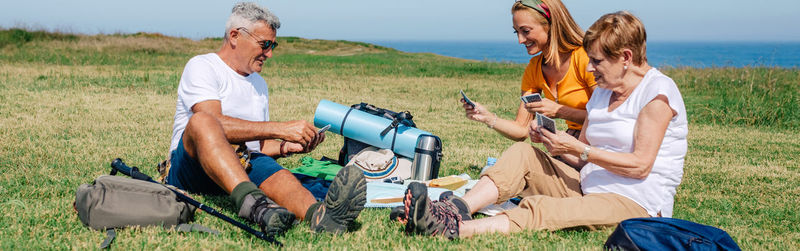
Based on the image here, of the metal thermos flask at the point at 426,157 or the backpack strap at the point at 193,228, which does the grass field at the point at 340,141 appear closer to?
the backpack strap at the point at 193,228

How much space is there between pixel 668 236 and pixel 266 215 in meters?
2.12

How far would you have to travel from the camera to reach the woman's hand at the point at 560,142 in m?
3.61

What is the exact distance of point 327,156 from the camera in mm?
6973

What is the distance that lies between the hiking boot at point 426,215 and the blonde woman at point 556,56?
4.67ft

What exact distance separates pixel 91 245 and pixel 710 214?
440 cm

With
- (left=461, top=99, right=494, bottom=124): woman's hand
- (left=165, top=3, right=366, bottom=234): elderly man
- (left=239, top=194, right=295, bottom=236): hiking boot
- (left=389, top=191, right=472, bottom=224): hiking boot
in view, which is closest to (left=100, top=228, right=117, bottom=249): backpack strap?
(left=165, top=3, right=366, bottom=234): elderly man

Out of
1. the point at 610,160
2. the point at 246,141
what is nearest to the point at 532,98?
the point at 610,160

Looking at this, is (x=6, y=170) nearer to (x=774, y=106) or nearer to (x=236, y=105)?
(x=236, y=105)

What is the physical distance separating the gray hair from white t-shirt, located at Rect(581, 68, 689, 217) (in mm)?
2456

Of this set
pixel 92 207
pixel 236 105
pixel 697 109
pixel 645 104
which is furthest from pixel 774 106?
pixel 92 207

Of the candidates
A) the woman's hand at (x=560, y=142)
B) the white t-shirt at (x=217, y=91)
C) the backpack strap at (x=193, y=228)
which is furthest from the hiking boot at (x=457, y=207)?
the white t-shirt at (x=217, y=91)

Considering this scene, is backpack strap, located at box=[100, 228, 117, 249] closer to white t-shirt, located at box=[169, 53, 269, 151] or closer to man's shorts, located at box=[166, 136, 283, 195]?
man's shorts, located at box=[166, 136, 283, 195]

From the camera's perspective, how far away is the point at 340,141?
7844mm

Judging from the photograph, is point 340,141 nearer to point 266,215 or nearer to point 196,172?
point 196,172
